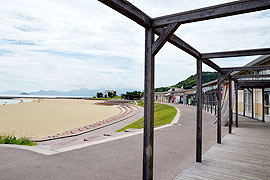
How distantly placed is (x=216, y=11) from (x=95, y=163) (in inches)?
164

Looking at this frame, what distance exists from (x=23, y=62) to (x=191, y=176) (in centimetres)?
11619

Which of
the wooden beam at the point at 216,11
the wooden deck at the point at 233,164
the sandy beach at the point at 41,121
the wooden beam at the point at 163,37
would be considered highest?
the wooden beam at the point at 216,11

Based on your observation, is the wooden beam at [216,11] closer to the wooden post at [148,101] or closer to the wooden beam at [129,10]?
the wooden beam at [129,10]

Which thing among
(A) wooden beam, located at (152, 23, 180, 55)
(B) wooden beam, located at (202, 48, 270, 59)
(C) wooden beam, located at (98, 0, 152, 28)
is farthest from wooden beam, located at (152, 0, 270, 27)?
(B) wooden beam, located at (202, 48, 270, 59)

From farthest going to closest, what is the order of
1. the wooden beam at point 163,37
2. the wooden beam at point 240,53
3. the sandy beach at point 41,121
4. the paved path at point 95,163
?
the sandy beach at point 41,121, the wooden beam at point 240,53, the paved path at point 95,163, the wooden beam at point 163,37

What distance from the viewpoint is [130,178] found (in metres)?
3.98

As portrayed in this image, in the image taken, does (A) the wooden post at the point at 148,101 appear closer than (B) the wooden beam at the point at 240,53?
Yes

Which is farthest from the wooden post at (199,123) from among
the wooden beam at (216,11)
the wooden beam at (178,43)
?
the wooden beam at (216,11)

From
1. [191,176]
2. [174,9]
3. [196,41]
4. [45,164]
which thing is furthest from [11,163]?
[196,41]

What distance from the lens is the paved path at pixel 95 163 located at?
4084 mm

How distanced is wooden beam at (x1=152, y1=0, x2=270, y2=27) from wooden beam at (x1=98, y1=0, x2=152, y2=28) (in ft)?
0.64

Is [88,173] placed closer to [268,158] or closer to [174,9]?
[174,9]

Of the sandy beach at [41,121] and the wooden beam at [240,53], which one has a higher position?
the wooden beam at [240,53]

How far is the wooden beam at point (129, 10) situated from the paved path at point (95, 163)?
9.92 ft
